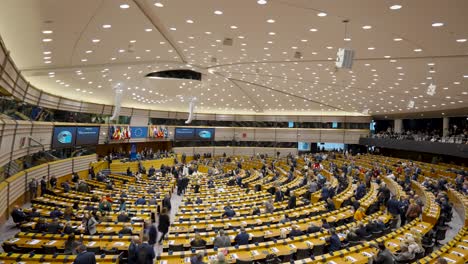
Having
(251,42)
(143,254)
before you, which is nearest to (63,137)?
(251,42)

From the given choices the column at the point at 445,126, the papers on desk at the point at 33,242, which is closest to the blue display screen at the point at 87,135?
the papers on desk at the point at 33,242

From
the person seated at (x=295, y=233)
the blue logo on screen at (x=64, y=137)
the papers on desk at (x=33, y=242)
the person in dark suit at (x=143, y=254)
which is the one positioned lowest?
the papers on desk at (x=33, y=242)

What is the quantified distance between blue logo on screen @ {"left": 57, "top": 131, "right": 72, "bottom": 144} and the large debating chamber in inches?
5.5

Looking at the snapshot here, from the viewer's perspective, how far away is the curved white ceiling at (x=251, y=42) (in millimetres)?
8289

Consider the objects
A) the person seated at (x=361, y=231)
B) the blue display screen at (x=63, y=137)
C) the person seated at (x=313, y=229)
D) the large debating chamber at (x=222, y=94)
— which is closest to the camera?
the large debating chamber at (x=222, y=94)

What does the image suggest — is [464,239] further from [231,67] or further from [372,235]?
[231,67]

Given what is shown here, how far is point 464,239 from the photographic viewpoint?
977 centimetres

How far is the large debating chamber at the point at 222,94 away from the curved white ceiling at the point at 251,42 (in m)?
0.07

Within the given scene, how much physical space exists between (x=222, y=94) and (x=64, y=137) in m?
13.5

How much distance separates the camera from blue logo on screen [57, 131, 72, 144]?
72.1 feet

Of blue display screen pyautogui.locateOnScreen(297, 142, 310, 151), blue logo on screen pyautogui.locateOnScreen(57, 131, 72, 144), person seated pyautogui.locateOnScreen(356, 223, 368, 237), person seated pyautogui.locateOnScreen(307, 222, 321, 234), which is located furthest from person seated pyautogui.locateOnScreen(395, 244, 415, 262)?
blue display screen pyautogui.locateOnScreen(297, 142, 310, 151)

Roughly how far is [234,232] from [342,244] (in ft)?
10.9

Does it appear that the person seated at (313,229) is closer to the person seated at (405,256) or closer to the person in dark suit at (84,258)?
the person seated at (405,256)

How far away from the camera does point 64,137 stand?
22.4 metres
